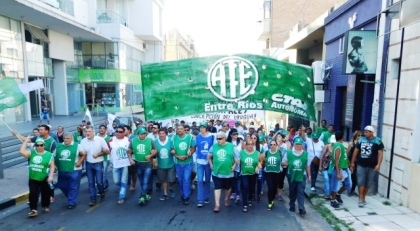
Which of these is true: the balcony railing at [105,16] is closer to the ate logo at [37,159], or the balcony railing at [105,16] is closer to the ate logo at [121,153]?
the ate logo at [121,153]

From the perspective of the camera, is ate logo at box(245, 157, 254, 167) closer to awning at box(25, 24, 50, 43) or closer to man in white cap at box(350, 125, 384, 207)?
man in white cap at box(350, 125, 384, 207)

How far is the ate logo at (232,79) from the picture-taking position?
6.14m

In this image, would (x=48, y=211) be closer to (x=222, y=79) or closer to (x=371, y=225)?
(x=222, y=79)

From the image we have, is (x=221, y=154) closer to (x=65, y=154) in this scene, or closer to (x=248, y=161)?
(x=248, y=161)

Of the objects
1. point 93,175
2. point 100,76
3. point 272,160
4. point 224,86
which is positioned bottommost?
point 93,175

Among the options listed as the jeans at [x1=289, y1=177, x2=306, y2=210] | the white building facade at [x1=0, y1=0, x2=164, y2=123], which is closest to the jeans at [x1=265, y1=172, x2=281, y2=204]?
the jeans at [x1=289, y1=177, x2=306, y2=210]

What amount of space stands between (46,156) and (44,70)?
17.4 meters

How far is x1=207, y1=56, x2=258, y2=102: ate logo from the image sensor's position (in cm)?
614

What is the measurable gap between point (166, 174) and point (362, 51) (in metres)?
6.20

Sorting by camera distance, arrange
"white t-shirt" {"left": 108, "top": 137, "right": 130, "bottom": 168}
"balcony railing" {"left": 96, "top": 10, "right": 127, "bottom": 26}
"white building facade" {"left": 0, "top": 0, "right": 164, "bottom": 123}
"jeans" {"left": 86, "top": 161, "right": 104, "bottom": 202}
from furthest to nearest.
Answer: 1. "balcony railing" {"left": 96, "top": 10, "right": 127, "bottom": 26}
2. "white building facade" {"left": 0, "top": 0, "right": 164, "bottom": 123}
3. "white t-shirt" {"left": 108, "top": 137, "right": 130, "bottom": 168}
4. "jeans" {"left": 86, "top": 161, "right": 104, "bottom": 202}

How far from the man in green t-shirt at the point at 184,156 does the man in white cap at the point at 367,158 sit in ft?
12.1

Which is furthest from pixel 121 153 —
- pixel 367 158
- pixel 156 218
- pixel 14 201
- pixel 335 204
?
pixel 367 158

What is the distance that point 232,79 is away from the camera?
→ 6168 millimetres

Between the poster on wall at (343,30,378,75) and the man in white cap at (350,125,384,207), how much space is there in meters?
2.40
